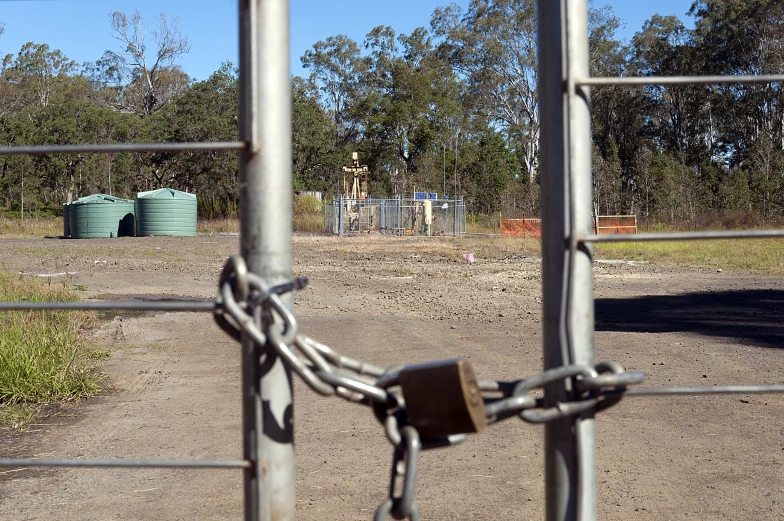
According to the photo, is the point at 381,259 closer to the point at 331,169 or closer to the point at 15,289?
the point at 15,289

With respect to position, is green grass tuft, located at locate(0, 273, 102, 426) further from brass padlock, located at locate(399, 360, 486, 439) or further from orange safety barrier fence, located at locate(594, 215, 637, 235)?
orange safety barrier fence, located at locate(594, 215, 637, 235)

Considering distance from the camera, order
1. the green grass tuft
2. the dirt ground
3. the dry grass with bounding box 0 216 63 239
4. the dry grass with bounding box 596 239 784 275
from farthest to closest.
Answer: the dry grass with bounding box 0 216 63 239 → the dry grass with bounding box 596 239 784 275 → the green grass tuft → the dirt ground

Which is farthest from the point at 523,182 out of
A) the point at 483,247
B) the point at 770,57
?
the point at 483,247

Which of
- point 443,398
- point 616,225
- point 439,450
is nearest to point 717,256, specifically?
point 616,225

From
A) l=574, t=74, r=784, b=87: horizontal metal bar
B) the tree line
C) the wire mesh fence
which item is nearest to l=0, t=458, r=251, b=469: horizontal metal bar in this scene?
the wire mesh fence

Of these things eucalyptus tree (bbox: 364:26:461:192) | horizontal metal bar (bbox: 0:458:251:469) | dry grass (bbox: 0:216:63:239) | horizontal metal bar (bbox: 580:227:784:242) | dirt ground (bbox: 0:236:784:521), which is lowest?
dirt ground (bbox: 0:236:784:521)

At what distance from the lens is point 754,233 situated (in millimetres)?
1166

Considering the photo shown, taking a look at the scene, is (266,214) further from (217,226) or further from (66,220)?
(217,226)

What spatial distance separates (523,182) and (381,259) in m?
27.1

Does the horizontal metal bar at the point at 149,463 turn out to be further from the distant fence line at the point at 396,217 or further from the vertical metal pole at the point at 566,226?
the distant fence line at the point at 396,217

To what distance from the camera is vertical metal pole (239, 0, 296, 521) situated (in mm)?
1056

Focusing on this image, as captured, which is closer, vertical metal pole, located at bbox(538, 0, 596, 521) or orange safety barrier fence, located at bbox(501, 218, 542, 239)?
vertical metal pole, located at bbox(538, 0, 596, 521)

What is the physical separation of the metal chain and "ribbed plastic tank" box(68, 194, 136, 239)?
3482 centimetres

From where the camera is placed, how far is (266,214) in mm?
1073
